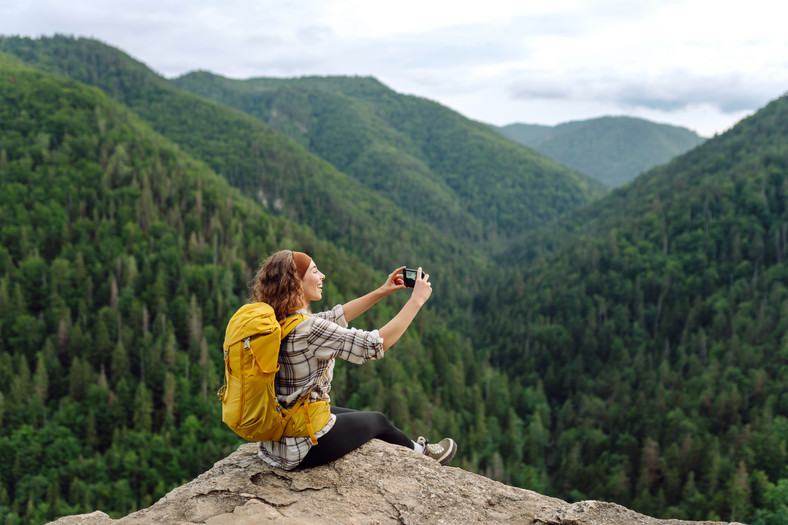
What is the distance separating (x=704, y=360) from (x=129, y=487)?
135140mm

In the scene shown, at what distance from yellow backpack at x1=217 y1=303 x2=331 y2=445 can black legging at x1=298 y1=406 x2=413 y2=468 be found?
1.16 meters

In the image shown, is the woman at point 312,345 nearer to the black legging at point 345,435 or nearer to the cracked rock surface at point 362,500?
the black legging at point 345,435

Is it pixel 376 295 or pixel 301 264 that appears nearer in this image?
pixel 301 264

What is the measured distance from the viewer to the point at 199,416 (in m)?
120

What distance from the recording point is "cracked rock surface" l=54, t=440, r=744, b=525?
9070 millimetres

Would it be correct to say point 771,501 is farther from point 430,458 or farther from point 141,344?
point 141,344

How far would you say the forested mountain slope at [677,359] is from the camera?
106 m

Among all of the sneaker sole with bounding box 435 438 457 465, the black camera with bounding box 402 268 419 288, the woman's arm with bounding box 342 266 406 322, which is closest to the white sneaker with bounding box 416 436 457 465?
the sneaker sole with bounding box 435 438 457 465

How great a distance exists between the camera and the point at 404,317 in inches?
340

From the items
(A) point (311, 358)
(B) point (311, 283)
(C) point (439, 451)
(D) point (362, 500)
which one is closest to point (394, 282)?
(B) point (311, 283)

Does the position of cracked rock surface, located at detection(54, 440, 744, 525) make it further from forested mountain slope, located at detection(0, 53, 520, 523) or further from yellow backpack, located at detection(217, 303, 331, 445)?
forested mountain slope, located at detection(0, 53, 520, 523)

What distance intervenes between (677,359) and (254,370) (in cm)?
16743

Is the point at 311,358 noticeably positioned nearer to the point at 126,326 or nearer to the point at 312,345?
the point at 312,345

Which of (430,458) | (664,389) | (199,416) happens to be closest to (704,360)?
(664,389)
